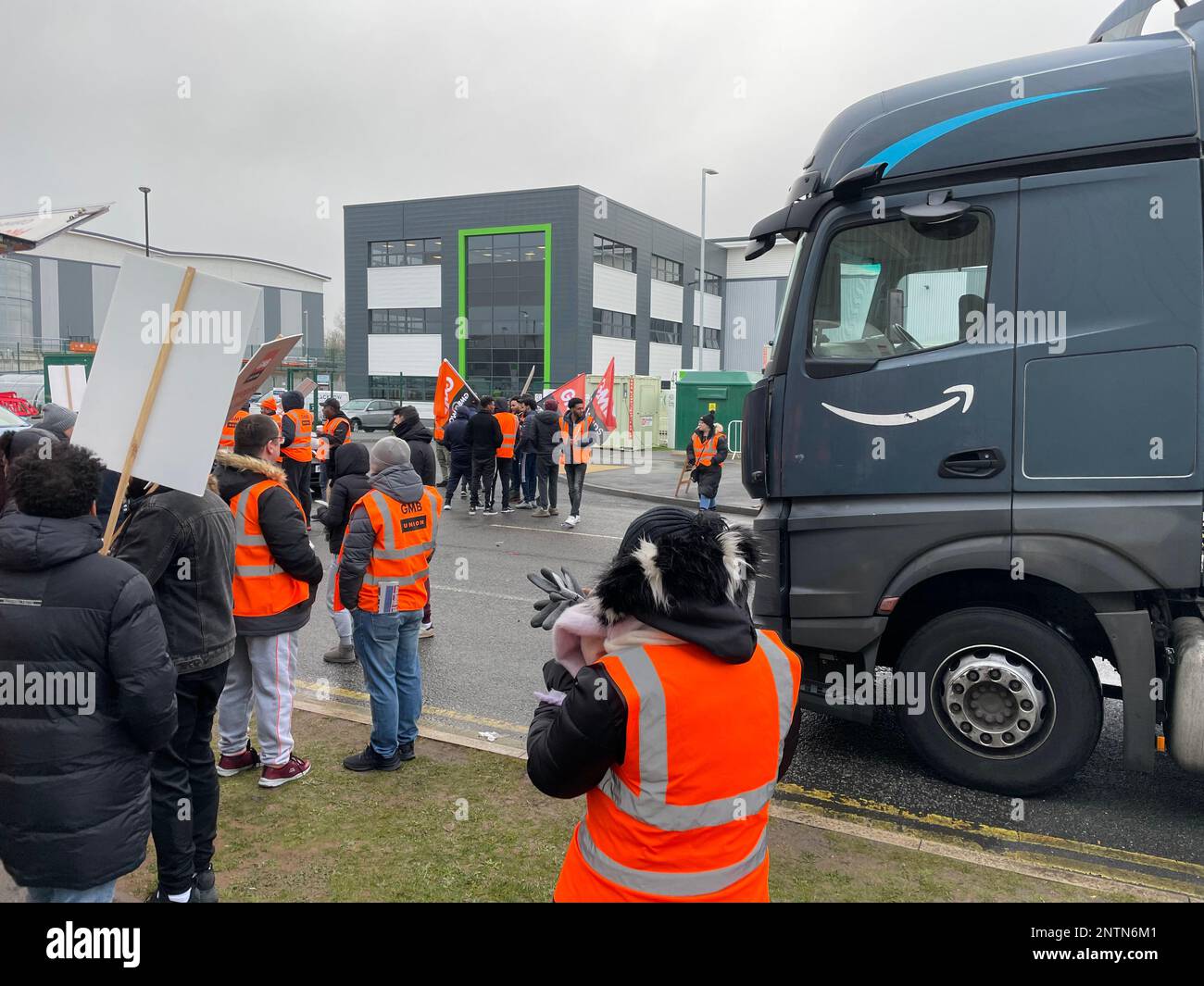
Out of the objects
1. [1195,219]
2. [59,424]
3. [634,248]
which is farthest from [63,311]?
[1195,219]

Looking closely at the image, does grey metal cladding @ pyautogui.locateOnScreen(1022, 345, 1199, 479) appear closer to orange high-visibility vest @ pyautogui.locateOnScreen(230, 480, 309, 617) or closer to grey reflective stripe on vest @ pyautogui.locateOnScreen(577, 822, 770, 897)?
grey reflective stripe on vest @ pyautogui.locateOnScreen(577, 822, 770, 897)

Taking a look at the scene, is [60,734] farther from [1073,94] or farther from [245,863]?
[1073,94]

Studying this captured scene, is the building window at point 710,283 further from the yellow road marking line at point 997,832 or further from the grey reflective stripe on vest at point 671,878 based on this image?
the grey reflective stripe on vest at point 671,878

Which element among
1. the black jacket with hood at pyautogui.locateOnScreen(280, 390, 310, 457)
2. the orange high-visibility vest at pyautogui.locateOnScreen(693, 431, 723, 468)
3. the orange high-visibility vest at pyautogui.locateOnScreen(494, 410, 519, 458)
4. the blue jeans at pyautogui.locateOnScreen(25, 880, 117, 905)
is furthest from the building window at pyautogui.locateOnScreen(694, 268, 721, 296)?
the blue jeans at pyautogui.locateOnScreen(25, 880, 117, 905)

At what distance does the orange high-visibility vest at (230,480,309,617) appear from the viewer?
4.27m

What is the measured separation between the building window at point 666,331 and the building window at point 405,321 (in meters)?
12.6

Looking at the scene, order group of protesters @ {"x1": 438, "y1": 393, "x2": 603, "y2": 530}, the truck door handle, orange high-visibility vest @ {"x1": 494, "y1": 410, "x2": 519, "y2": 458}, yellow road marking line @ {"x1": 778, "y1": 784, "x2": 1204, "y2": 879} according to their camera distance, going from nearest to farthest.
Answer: yellow road marking line @ {"x1": 778, "y1": 784, "x2": 1204, "y2": 879}
the truck door handle
group of protesters @ {"x1": 438, "y1": 393, "x2": 603, "y2": 530}
orange high-visibility vest @ {"x1": 494, "y1": 410, "x2": 519, "y2": 458}

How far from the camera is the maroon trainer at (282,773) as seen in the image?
432 cm

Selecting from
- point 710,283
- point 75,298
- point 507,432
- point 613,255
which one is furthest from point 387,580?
point 75,298

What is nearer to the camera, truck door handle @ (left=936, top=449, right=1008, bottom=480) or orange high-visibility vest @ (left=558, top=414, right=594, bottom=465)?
truck door handle @ (left=936, top=449, right=1008, bottom=480)

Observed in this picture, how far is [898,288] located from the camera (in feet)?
14.7

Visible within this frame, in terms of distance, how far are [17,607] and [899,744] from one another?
4.43m

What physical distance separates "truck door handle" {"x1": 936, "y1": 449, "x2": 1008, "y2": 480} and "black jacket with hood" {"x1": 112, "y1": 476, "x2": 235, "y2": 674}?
11.0 feet

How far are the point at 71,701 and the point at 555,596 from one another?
1.45m
